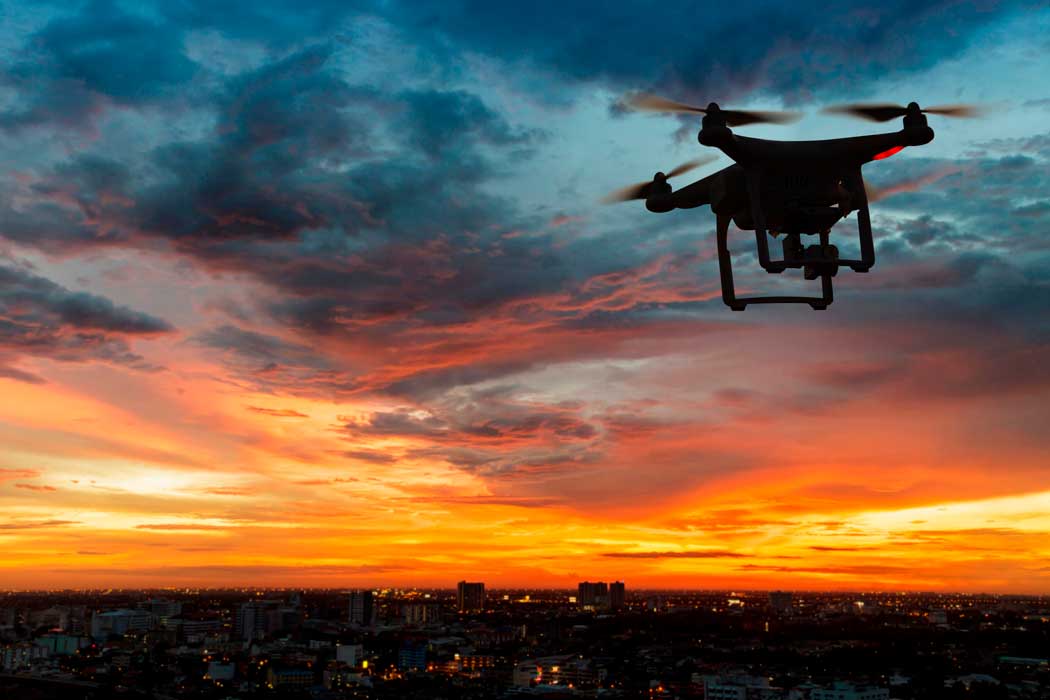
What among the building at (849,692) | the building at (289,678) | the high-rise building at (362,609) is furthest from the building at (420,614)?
the building at (849,692)

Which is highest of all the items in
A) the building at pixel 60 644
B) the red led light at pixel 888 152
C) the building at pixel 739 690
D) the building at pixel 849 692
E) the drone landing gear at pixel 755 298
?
the red led light at pixel 888 152

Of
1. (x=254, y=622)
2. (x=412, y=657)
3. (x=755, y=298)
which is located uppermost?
(x=755, y=298)

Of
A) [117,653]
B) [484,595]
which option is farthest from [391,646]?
[484,595]

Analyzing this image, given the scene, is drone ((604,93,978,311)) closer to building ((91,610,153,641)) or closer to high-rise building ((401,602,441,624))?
building ((91,610,153,641))

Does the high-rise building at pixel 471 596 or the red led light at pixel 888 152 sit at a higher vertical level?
the red led light at pixel 888 152

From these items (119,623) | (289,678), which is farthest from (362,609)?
(289,678)

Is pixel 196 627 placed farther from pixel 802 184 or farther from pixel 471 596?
pixel 802 184

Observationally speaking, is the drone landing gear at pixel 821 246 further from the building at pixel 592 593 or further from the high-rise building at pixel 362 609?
the building at pixel 592 593

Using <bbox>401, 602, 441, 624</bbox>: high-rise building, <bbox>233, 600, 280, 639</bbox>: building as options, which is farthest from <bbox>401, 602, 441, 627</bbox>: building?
<bbox>233, 600, 280, 639</bbox>: building
